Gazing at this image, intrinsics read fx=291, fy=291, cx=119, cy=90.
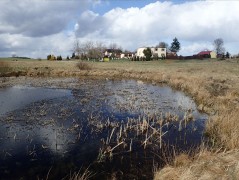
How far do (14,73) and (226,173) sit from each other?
1798 inches

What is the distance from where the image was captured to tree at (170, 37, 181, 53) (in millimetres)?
134113

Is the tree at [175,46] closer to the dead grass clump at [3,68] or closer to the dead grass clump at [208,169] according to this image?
the dead grass clump at [3,68]

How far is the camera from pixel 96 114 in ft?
66.5

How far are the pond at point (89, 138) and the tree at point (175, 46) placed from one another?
11352 cm

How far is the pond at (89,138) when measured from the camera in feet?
36.9

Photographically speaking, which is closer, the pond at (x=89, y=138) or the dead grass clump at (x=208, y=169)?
the dead grass clump at (x=208, y=169)

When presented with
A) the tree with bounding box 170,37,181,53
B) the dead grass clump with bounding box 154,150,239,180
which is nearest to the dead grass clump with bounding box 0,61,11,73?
the dead grass clump with bounding box 154,150,239,180

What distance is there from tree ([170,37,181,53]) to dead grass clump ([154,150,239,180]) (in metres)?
127

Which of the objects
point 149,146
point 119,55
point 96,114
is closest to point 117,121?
point 96,114

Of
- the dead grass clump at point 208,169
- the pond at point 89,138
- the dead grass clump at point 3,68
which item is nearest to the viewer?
the dead grass clump at point 208,169

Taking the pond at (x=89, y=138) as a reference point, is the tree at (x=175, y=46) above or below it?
above

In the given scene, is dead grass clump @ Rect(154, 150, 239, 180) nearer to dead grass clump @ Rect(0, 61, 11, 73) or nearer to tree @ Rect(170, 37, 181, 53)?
dead grass clump @ Rect(0, 61, 11, 73)

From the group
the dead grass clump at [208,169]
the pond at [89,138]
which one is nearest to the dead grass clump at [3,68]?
the pond at [89,138]

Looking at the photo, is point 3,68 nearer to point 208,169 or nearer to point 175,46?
point 208,169
